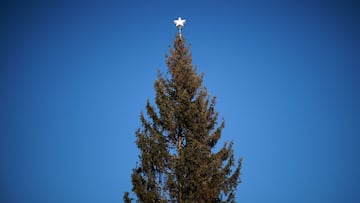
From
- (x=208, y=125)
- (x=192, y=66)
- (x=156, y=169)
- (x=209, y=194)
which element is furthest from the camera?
(x=192, y=66)

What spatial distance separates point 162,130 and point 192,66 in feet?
15.5

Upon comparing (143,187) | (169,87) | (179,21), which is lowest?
(143,187)

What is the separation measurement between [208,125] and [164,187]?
447 cm

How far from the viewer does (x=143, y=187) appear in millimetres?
→ 20656

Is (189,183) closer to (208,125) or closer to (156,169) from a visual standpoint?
(156,169)

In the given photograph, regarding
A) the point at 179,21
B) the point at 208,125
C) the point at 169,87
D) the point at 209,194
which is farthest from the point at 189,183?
the point at 179,21

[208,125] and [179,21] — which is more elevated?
[179,21]

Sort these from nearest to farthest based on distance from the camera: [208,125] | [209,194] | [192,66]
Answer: [209,194] < [208,125] < [192,66]

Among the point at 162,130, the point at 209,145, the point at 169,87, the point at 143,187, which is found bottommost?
the point at 143,187

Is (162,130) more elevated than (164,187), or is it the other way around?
(162,130)

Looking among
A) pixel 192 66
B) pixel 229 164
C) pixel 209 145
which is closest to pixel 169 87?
pixel 192 66

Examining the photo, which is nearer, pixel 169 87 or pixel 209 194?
pixel 209 194

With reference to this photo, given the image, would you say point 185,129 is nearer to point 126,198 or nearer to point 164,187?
point 164,187

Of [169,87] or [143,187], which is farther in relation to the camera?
[169,87]
